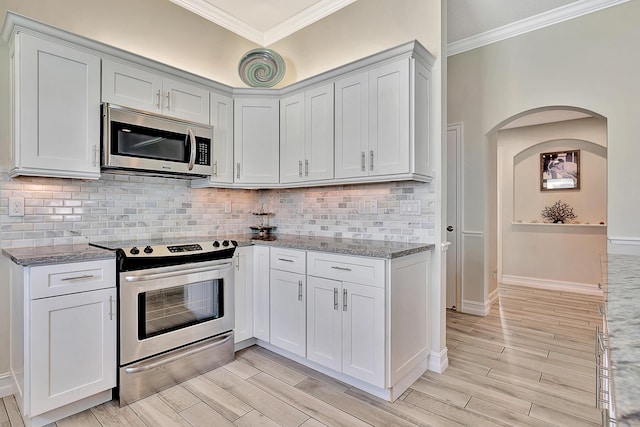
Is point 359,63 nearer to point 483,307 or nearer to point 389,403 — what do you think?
point 389,403

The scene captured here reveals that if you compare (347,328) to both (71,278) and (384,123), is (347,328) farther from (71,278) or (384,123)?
(71,278)

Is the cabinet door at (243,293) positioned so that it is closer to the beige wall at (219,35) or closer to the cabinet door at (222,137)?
the cabinet door at (222,137)

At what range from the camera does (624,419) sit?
1.42ft

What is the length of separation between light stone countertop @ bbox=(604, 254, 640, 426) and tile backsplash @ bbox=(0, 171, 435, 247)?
144cm

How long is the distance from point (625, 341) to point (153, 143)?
275 cm

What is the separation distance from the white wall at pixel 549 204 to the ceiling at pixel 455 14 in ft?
8.22

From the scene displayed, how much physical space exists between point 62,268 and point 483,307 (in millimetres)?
3893

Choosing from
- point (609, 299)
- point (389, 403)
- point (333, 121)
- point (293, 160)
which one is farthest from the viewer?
point (293, 160)

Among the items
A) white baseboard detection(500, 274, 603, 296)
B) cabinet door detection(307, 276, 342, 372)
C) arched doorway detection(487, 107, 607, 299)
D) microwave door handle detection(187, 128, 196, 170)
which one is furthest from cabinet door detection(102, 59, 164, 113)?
white baseboard detection(500, 274, 603, 296)

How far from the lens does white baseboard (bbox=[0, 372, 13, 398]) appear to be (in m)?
2.21

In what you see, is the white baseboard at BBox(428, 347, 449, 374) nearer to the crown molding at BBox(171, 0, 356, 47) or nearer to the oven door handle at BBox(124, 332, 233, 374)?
the oven door handle at BBox(124, 332, 233, 374)

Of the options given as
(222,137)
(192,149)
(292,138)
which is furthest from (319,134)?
(192,149)

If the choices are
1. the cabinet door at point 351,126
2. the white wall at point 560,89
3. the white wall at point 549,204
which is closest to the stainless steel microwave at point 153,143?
the cabinet door at point 351,126

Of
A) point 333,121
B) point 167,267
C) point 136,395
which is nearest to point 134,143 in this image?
point 167,267
